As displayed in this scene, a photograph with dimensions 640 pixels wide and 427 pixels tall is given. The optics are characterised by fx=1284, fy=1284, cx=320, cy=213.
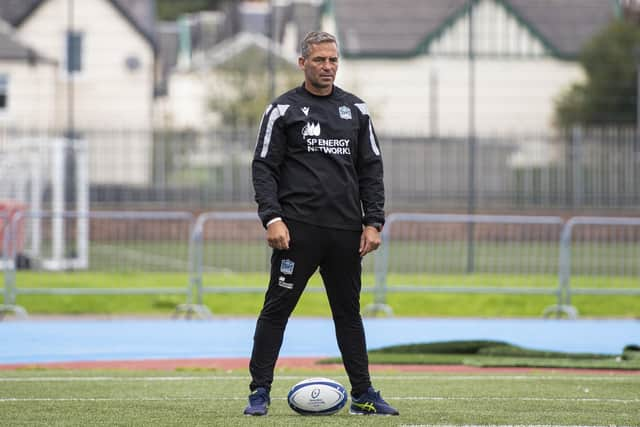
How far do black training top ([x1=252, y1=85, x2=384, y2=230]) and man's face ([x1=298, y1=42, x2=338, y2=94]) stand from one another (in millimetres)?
104

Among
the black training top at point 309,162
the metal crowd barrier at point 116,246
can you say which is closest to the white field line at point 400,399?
the black training top at point 309,162

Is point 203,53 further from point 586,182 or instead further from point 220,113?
point 586,182

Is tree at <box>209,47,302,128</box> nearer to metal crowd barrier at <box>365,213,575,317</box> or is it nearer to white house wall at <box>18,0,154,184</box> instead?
white house wall at <box>18,0,154,184</box>

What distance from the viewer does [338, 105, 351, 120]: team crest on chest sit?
6727 millimetres

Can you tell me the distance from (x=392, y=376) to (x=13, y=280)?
697 centimetres

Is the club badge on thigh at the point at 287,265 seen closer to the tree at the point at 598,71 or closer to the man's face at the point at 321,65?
the man's face at the point at 321,65

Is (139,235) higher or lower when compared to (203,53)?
lower

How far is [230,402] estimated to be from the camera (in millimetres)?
7457

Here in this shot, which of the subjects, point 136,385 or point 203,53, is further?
point 203,53

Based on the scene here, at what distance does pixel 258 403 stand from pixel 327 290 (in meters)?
0.69

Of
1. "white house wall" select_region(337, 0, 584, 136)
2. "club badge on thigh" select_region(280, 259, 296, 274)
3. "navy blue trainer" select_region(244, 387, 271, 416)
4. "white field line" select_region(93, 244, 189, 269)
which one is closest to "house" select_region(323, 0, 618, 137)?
"white house wall" select_region(337, 0, 584, 136)

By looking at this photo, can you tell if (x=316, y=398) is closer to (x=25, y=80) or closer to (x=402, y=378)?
(x=402, y=378)

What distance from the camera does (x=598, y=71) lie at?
3700 cm

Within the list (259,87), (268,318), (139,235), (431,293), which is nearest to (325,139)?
(268,318)
